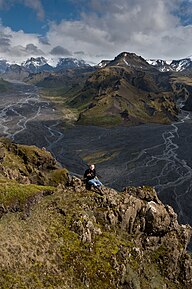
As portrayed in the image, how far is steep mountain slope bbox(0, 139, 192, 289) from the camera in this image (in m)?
25.2

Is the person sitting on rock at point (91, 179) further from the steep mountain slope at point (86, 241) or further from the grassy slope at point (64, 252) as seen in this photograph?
the grassy slope at point (64, 252)

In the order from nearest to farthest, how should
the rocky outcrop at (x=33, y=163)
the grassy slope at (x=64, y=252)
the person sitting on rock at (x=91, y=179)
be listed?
the grassy slope at (x=64, y=252) → the person sitting on rock at (x=91, y=179) → the rocky outcrop at (x=33, y=163)

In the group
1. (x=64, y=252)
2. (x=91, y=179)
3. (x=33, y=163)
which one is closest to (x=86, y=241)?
(x=64, y=252)

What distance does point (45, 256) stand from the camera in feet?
86.0

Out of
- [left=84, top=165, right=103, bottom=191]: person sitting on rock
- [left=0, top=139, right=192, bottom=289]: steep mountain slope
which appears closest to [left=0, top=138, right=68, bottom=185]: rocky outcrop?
[left=84, top=165, right=103, bottom=191]: person sitting on rock

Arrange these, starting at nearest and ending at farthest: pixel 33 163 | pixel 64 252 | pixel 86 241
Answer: pixel 64 252 → pixel 86 241 → pixel 33 163

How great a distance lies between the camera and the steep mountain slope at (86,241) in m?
25.2

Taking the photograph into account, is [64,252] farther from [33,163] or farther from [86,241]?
[33,163]

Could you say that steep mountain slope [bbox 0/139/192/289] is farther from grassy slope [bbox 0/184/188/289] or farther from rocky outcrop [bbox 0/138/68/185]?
rocky outcrop [bbox 0/138/68/185]

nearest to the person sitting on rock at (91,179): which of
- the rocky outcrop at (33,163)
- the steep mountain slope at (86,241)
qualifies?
the steep mountain slope at (86,241)

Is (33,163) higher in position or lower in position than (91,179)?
lower

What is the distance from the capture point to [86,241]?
29719mm

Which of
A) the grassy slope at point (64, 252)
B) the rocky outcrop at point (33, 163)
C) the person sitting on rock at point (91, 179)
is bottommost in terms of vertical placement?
the rocky outcrop at point (33, 163)

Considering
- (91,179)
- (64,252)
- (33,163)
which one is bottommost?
(33,163)
